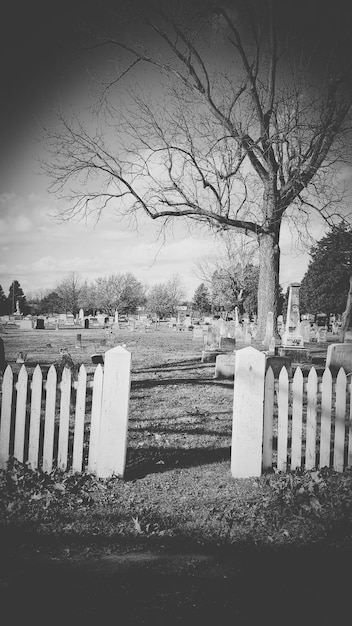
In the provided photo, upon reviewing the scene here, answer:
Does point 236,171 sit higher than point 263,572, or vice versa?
point 236,171

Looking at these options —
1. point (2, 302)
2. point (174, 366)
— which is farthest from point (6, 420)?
point (2, 302)

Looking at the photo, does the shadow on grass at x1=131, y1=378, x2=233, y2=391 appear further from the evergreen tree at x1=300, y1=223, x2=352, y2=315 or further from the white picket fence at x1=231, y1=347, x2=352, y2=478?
the evergreen tree at x1=300, y1=223, x2=352, y2=315

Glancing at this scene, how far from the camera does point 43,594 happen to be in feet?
7.09

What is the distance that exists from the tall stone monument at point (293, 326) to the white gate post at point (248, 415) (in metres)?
12.2

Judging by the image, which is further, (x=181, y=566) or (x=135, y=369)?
(x=135, y=369)

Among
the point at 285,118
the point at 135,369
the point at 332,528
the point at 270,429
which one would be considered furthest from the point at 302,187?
the point at 332,528

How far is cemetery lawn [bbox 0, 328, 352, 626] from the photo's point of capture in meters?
2.13

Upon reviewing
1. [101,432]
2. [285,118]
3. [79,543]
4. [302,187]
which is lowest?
[79,543]

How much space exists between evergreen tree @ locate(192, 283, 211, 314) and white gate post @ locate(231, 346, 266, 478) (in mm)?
80023

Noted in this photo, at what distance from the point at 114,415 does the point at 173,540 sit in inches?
53.9

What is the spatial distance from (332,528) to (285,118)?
50.3 ft

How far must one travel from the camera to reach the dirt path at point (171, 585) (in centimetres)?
203

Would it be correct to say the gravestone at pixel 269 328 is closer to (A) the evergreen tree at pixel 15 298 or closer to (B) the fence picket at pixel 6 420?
(B) the fence picket at pixel 6 420

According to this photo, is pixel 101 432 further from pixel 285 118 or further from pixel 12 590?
pixel 285 118
